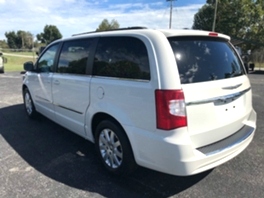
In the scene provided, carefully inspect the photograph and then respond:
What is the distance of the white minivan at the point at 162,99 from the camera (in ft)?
7.50

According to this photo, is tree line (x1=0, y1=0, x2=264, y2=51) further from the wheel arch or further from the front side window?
the wheel arch

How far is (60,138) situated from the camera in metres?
4.18

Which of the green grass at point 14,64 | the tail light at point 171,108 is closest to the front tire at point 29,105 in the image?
the tail light at point 171,108

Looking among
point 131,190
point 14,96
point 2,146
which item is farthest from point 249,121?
point 14,96

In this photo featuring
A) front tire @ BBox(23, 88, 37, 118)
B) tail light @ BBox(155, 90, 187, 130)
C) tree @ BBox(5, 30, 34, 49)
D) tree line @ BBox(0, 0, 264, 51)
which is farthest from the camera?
tree @ BBox(5, 30, 34, 49)

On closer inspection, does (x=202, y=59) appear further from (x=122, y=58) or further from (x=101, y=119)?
(x=101, y=119)

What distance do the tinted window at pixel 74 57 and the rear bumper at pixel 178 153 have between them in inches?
54.5

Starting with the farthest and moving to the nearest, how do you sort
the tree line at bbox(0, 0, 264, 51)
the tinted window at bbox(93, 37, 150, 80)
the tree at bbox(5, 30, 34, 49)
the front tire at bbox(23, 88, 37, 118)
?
the tree at bbox(5, 30, 34, 49) < the tree line at bbox(0, 0, 264, 51) < the front tire at bbox(23, 88, 37, 118) < the tinted window at bbox(93, 37, 150, 80)

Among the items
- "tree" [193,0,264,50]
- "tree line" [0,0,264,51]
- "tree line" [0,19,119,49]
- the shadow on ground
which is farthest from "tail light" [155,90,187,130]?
"tree line" [0,19,119,49]

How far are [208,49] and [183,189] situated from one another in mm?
1631

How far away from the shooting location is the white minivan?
90.0 inches

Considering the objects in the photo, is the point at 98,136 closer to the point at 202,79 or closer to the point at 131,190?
the point at 131,190

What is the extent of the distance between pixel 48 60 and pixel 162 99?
2.90 metres

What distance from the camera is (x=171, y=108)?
7.43 feet
